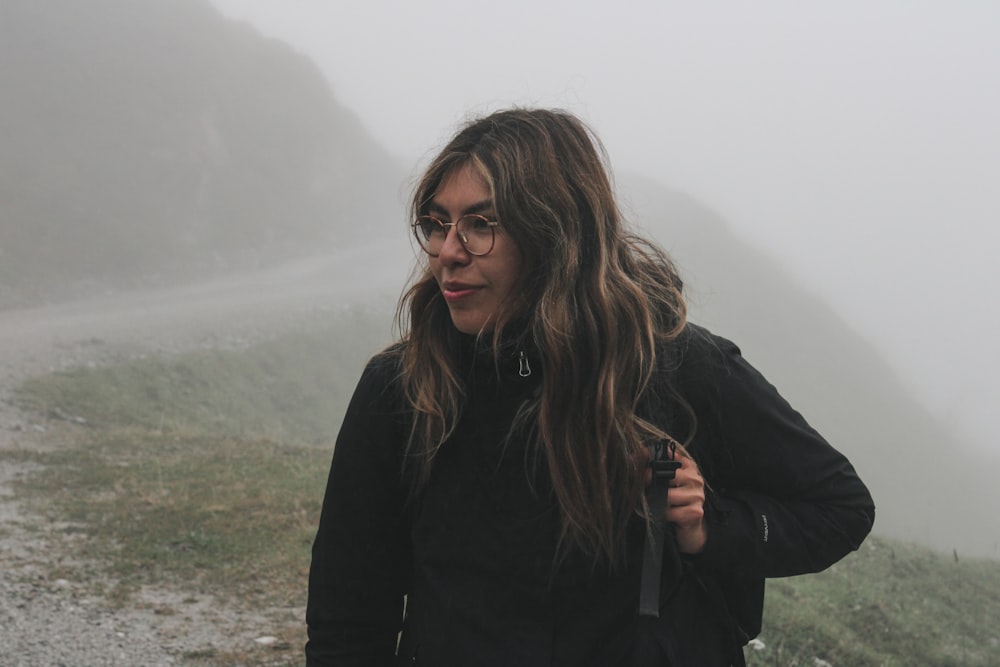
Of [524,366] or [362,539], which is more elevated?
[524,366]

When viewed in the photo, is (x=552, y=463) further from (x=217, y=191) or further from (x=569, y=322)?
(x=217, y=191)

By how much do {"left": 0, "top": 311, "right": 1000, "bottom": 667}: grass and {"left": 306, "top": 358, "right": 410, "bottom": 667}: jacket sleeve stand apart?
435 cm

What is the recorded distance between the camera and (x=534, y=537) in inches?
81.7

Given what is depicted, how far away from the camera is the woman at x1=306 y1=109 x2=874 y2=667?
2049mm

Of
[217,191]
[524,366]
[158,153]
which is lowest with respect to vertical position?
[217,191]

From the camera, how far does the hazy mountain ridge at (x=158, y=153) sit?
29562 millimetres

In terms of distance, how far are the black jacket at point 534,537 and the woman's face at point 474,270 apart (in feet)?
0.42

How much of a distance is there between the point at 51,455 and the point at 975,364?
11815 centimetres

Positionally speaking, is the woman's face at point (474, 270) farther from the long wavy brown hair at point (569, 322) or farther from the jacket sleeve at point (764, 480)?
the jacket sleeve at point (764, 480)

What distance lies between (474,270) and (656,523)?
754mm

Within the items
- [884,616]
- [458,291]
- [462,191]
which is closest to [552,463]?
[458,291]

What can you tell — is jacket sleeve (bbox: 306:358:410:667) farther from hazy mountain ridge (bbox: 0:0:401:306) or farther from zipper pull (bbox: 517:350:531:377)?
hazy mountain ridge (bbox: 0:0:401:306)

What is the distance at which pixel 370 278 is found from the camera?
124 feet

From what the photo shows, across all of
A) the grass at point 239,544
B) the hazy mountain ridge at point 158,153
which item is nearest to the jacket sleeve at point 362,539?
the grass at point 239,544
